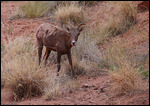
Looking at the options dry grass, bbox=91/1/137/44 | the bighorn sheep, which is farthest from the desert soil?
dry grass, bbox=91/1/137/44

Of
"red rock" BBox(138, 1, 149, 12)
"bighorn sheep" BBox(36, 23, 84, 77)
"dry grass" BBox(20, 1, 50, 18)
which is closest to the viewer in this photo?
"bighorn sheep" BBox(36, 23, 84, 77)

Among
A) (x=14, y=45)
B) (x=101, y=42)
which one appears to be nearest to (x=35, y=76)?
(x=14, y=45)

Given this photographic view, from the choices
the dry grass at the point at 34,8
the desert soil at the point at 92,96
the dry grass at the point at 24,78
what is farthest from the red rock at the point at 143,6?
the dry grass at the point at 24,78

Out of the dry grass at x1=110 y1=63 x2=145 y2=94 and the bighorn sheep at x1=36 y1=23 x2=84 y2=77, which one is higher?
the bighorn sheep at x1=36 y1=23 x2=84 y2=77

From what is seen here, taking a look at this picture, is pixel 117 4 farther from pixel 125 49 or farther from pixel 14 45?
pixel 14 45

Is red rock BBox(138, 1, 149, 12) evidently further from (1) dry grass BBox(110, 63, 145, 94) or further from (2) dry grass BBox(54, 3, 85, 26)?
(1) dry grass BBox(110, 63, 145, 94)

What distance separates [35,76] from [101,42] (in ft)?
17.0

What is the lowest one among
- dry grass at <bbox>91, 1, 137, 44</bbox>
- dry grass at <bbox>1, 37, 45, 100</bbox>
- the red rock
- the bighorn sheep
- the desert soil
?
the desert soil

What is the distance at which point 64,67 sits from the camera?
1048 cm

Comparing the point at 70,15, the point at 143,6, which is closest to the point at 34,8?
the point at 70,15

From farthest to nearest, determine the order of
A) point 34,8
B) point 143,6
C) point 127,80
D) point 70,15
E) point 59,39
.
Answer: point 34,8 < point 70,15 < point 143,6 < point 59,39 < point 127,80

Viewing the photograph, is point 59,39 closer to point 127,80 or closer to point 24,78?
point 24,78

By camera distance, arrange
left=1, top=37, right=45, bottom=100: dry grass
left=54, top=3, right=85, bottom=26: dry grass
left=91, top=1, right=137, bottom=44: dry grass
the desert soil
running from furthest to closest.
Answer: left=54, top=3, right=85, bottom=26: dry grass
left=91, top=1, right=137, bottom=44: dry grass
left=1, top=37, right=45, bottom=100: dry grass
the desert soil

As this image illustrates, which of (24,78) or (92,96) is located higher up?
(24,78)
